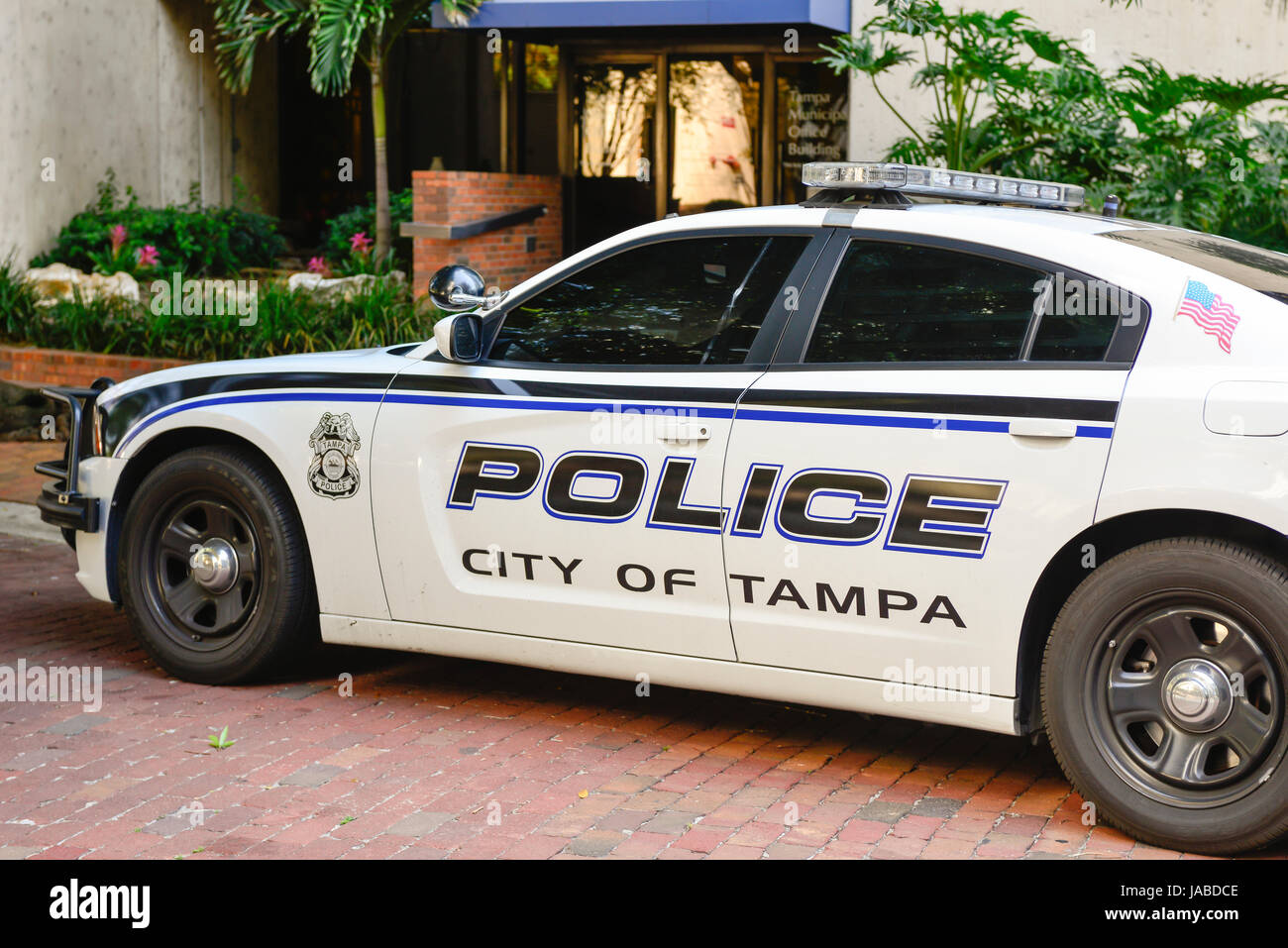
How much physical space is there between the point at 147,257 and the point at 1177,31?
906 centimetres

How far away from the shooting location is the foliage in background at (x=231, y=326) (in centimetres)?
1142

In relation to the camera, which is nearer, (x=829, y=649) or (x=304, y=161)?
(x=829, y=649)

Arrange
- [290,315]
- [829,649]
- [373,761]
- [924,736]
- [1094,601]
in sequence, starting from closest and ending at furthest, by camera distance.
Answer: [1094,601] < [829,649] < [373,761] < [924,736] < [290,315]

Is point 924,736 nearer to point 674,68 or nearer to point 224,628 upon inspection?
point 224,628

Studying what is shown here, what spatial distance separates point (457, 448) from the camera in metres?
4.99

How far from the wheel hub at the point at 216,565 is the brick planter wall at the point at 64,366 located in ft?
20.7

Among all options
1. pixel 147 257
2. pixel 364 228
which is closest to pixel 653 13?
pixel 364 228

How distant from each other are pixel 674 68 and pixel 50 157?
5967mm

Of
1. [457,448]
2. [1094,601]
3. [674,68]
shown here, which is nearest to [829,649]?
[1094,601]

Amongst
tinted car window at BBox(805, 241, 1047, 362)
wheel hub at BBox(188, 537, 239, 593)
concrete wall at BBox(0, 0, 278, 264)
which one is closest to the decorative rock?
concrete wall at BBox(0, 0, 278, 264)

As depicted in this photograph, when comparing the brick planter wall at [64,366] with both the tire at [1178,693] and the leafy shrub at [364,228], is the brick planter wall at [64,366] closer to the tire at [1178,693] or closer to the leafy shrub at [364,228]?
the leafy shrub at [364,228]

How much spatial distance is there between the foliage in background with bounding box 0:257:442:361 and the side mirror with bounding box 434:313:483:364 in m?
6.35

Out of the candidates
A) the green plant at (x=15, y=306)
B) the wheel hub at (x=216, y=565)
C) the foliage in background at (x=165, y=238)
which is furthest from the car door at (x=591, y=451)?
the foliage in background at (x=165, y=238)

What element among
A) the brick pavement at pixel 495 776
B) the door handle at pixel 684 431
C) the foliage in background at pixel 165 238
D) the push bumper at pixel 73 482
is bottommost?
the brick pavement at pixel 495 776
